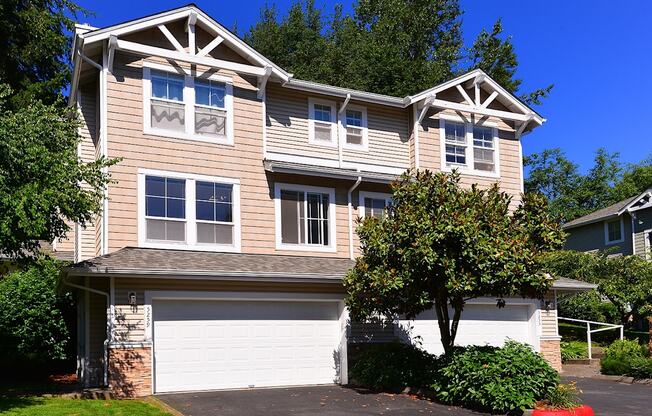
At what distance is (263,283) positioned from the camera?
17.7 m

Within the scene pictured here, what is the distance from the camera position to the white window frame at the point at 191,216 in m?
17.5

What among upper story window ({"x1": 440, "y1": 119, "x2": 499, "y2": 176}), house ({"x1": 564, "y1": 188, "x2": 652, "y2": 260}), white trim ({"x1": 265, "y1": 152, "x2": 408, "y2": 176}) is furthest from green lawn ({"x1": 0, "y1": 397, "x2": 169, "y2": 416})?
house ({"x1": 564, "y1": 188, "x2": 652, "y2": 260})

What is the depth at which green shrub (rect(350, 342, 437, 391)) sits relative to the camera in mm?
16547

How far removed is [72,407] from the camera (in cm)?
1339

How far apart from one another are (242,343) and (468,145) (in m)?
10.1

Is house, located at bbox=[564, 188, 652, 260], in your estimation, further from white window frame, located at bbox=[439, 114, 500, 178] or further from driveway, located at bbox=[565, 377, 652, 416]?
driveway, located at bbox=[565, 377, 652, 416]

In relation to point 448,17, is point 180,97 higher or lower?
lower

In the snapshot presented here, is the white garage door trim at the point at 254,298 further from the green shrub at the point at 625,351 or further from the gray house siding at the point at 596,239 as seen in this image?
the gray house siding at the point at 596,239

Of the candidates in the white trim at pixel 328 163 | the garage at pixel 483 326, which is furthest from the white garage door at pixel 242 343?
the white trim at pixel 328 163

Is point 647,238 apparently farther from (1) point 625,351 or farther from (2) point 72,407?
(2) point 72,407

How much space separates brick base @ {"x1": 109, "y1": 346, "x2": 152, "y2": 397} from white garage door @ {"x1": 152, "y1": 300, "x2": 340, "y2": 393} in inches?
16.8

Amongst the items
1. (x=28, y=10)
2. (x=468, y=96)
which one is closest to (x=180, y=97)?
(x=468, y=96)

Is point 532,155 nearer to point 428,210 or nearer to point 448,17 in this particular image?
point 448,17

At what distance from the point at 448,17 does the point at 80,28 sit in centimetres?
2805
